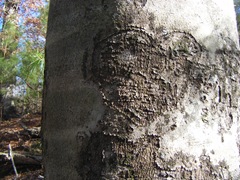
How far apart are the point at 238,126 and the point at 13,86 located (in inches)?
297

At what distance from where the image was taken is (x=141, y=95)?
0.46m

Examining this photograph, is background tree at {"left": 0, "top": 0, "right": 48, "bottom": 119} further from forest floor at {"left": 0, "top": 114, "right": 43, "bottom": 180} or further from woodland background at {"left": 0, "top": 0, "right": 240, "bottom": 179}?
forest floor at {"left": 0, "top": 114, "right": 43, "bottom": 180}

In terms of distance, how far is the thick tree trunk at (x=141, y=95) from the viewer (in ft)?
1.50

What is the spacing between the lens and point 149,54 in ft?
1.53

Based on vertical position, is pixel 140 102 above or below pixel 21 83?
below

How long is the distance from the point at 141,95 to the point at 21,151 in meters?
4.63

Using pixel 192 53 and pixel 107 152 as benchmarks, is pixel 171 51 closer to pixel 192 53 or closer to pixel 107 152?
pixel 192 53

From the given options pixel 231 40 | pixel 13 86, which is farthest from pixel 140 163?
pixel 13 86

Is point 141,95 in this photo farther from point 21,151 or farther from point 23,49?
point 23,49

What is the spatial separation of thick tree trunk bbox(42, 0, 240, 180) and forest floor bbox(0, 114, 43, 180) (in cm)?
327

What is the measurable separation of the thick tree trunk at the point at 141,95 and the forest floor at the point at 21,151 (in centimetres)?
327

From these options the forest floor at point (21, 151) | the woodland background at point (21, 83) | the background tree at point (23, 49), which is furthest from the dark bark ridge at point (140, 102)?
the background tree at point (23, 49)

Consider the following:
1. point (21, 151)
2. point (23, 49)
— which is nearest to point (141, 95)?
point (21, 151)

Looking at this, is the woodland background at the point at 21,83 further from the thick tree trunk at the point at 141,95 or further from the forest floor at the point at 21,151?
the thick tree trunk at the point at 141,95
